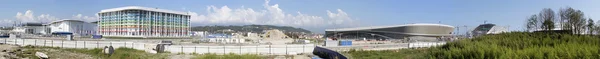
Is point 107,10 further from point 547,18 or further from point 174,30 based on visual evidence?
point 547,18

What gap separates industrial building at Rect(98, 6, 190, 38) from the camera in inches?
2228

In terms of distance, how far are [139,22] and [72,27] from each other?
19.7 meters

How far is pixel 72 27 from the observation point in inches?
2638

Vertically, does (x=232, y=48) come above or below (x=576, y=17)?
below

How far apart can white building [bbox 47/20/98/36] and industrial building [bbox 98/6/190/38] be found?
7292 mm

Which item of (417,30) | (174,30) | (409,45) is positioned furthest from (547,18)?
(174,30)

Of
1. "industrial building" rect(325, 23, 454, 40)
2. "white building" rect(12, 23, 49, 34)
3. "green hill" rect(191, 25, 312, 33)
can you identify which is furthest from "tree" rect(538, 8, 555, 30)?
"white building" rect(12, 23, 49, 34)

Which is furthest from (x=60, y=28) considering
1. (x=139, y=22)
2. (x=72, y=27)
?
(x=139, y=22)

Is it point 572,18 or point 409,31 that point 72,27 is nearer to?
point 409,31

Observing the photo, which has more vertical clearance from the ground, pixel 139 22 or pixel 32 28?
pixel 139 22

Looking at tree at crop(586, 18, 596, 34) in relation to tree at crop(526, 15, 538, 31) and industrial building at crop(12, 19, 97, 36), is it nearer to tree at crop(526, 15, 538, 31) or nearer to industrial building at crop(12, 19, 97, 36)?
tree at crop(526, 15, 538, 31)

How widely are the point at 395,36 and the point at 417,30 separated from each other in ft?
12.2

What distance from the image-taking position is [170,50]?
21.7m

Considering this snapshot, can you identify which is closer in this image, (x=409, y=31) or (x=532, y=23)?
(x=532, y=23)
